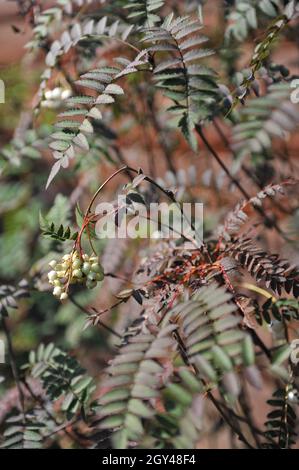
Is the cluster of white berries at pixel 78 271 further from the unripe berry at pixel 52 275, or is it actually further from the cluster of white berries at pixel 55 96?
the cluster of white berries at pixel 55 96

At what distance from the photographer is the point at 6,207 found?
2607 mm

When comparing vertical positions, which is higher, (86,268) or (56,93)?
(56,93)

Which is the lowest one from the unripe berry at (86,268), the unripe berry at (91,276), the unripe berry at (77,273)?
the unripe berry at (91,276)

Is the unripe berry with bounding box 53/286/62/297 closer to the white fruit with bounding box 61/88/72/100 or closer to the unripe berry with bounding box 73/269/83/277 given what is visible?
the unripe berry with bounding box 73/269/83/277

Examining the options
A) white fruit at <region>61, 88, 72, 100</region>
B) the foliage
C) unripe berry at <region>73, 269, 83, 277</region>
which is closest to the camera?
the foliage

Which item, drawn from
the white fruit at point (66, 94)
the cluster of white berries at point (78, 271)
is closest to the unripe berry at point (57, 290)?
the cluster of white berries at point (78, 271)

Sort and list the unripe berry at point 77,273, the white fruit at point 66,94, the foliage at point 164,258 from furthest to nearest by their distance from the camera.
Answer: the white fruit at point 66,94, the unripe berry at point 77,273, the foliage at point 164,258

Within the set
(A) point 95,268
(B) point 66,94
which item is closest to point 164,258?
(A) point 95,268

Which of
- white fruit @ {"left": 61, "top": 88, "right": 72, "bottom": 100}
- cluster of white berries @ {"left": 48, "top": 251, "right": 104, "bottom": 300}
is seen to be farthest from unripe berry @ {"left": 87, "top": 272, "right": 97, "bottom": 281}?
white fruit @ {"left": 61, "top": 88, "right": 72, "bottom": 100}

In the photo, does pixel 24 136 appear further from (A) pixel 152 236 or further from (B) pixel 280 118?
(B) pixel 280 118

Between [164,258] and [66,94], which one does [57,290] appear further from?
[66,94]

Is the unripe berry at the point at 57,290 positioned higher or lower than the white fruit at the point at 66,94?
lower
